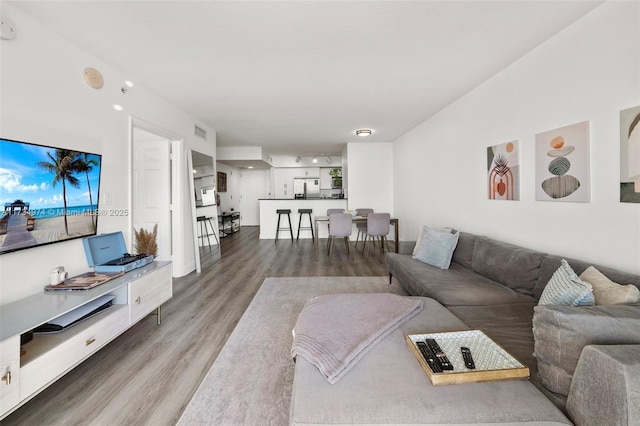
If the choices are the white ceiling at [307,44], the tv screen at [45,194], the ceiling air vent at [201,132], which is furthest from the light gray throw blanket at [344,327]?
the ceiling air vent at [201,132]

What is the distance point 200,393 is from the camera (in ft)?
5.04

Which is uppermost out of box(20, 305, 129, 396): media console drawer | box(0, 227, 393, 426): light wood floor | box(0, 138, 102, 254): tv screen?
box(0, 138, 102, 254): tv screen

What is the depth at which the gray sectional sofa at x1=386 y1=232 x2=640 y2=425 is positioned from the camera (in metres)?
0.81

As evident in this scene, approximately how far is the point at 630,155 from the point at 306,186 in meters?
8.35

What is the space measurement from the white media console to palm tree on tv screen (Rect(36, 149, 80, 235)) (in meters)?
0.60

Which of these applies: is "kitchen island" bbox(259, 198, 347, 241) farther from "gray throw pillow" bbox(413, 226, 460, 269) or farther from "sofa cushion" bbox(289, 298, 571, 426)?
"sofa cushion" bbox(289, 298, 571, 426)

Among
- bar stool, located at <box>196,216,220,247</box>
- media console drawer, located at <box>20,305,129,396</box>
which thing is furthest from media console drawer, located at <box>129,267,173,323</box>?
bar stool, located at <box>196,216,220,247</box>

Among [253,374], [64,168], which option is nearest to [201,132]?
[64,168]

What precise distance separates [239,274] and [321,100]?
112 inches

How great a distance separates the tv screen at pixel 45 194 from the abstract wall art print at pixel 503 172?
3905 mm

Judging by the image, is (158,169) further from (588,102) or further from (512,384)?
(588,102)

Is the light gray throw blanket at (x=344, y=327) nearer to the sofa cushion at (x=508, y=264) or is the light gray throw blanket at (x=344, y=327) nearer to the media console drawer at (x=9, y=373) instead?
→ the sofa cushion at (x=508, y=264)

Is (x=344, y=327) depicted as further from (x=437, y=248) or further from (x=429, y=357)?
(x=437, y=248)

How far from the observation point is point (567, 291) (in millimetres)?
1378
